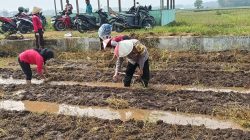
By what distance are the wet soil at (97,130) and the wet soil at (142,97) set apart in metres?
0.98

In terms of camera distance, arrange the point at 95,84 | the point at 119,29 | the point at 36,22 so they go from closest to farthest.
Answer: the point at 95,84, the point at 36,22, the point at 119,29

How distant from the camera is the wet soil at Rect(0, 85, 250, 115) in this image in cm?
694

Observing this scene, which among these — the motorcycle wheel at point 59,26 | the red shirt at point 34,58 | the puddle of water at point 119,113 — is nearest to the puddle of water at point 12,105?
the puddle of water at point 119,113

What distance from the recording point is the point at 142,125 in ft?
19.9

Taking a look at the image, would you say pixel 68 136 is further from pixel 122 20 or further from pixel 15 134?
pixel 122 20

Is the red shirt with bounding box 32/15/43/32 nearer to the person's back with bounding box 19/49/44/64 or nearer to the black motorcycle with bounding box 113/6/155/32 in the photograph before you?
the black motorcycle with bounding box 113/6/155/32

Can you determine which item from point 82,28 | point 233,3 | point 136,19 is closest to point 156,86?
point 136,19

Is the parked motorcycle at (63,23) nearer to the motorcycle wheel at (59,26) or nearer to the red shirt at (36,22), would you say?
the motorcycle wheel at (59,26)

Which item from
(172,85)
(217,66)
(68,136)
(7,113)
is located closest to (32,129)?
(68,136)

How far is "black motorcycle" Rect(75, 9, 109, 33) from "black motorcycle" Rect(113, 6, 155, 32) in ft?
3.24

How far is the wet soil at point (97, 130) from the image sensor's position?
5574 millimetres

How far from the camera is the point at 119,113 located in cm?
703

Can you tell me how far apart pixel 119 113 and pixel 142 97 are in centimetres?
78

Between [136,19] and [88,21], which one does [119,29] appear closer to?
[136,19]
